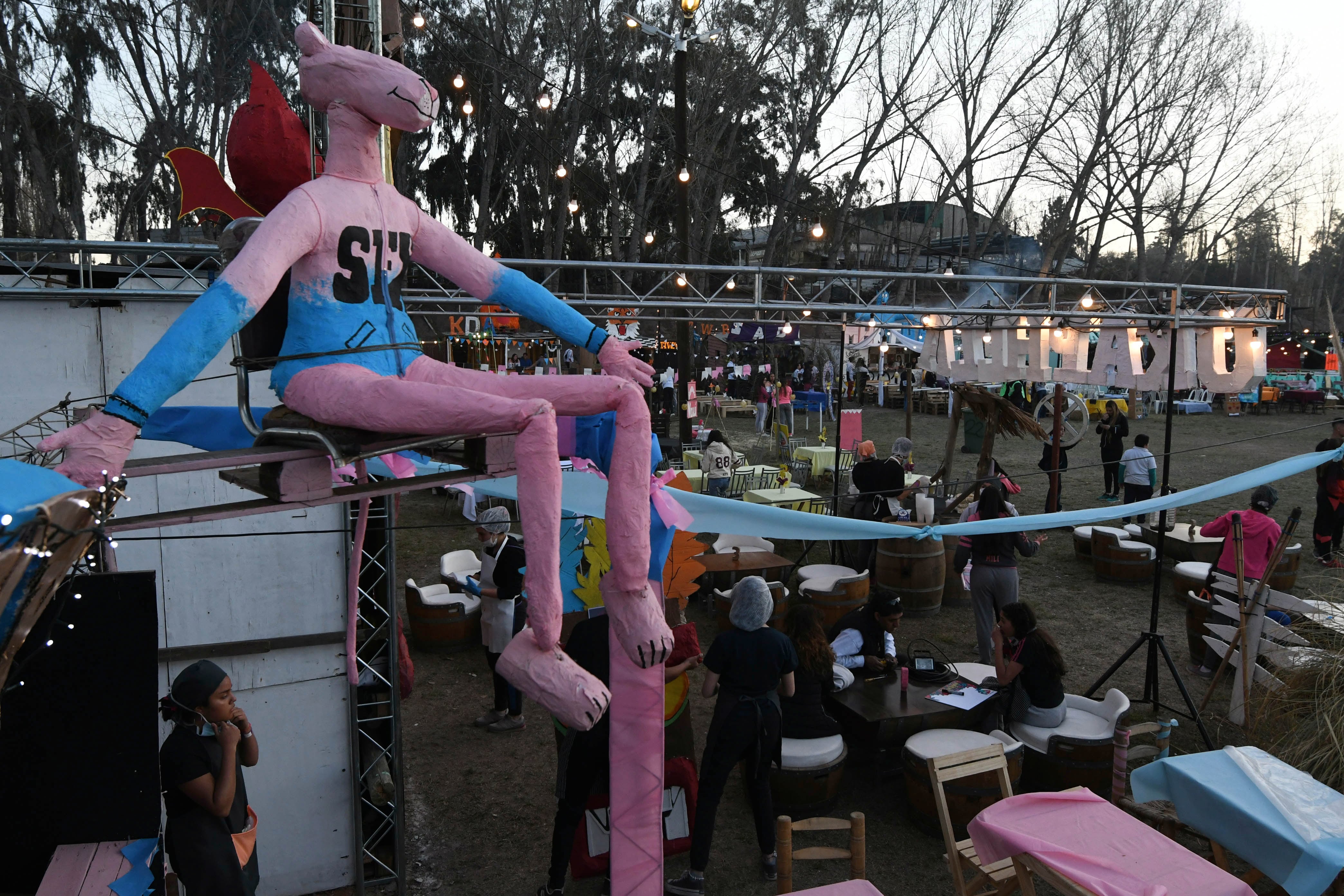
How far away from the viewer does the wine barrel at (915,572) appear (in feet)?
28.8

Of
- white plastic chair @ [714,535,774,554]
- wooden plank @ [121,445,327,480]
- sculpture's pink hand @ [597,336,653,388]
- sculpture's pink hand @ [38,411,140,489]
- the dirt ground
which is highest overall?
sculpture's pink hand @ [597,336,653,388]

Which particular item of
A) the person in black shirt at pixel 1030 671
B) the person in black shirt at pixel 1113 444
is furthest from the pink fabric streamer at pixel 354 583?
the person in black shirt at pixel 1113 444

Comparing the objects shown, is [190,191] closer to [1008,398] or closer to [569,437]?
[569,437]

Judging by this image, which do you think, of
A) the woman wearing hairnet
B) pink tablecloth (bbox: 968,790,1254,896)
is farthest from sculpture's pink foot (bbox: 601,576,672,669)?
the woman wearing hairnet

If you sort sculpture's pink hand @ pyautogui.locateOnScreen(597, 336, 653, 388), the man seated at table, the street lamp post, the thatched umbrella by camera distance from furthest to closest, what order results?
the street lamp post, the thatched umbrella, the man seated at table, sculpture's pink hand @ pyautogui.locateOnScreen(597, 336, 653, 388)

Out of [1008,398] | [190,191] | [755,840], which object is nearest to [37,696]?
[190,191]

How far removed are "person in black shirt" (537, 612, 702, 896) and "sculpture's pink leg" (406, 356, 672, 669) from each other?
2013mm

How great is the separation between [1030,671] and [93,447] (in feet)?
16.9

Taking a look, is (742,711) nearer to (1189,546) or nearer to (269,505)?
(269,505)

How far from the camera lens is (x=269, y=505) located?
→ 2121mm

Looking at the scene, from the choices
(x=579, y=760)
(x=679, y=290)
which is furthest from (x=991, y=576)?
(x=679, y=290)

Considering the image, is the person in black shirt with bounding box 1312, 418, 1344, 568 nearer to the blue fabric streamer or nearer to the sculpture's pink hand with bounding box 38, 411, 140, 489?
the blue fabric streamer

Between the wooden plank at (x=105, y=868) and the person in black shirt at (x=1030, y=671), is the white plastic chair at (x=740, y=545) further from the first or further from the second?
the wooden plank at (x=105, y=868)

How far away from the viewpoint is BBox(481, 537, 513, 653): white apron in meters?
6.31
